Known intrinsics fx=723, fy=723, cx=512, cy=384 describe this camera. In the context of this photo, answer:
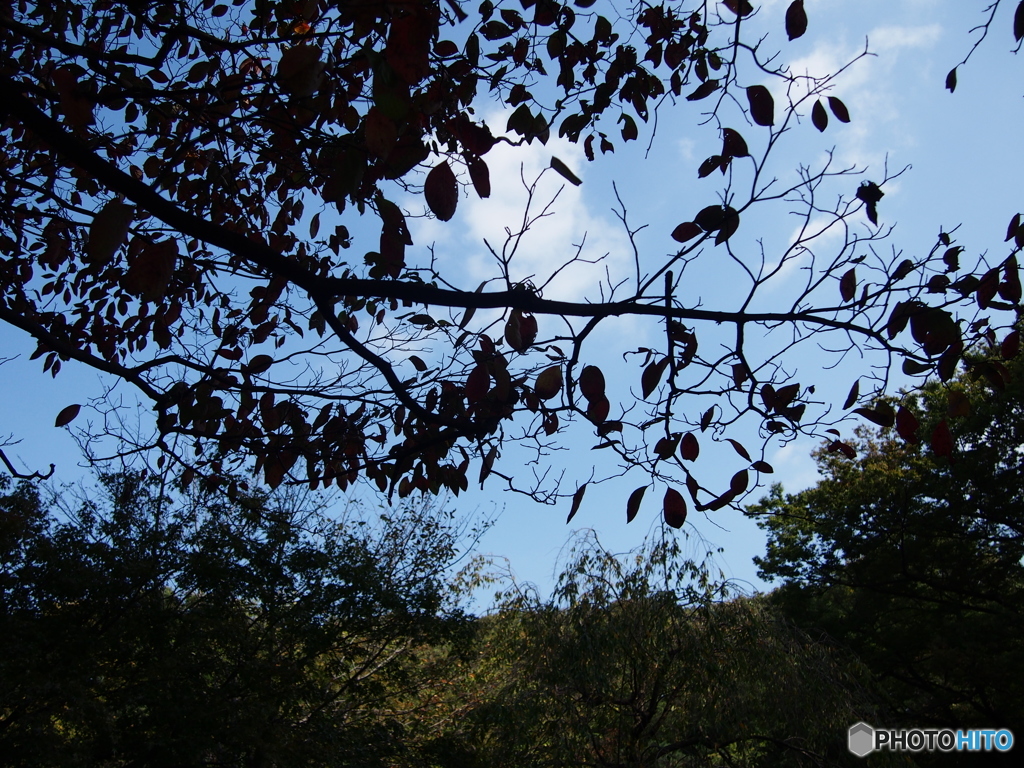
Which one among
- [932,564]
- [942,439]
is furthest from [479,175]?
[932,564]

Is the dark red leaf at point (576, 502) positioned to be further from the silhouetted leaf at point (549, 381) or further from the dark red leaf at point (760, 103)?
the dark red leaf at point (760, 103)

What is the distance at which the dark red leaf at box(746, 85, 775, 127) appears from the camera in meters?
1.58

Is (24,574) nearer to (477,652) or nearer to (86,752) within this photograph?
(86,752)

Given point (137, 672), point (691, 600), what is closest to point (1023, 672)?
point (691, 600)

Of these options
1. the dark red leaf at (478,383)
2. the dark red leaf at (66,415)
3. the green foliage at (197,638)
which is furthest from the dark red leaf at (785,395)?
the green foliage at (197,638)

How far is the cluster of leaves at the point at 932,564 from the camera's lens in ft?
34.8

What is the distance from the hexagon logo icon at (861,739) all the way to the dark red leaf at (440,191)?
6.16 meters

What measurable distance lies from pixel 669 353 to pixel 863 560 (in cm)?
1176

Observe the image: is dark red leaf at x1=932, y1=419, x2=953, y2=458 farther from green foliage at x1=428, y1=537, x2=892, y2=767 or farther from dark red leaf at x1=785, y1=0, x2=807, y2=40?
green foliage at x1=428, y1=537, x2=892, y2=767

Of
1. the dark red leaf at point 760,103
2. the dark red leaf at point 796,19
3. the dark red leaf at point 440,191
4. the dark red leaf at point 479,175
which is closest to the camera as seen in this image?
the dark red leaf at point 440,191

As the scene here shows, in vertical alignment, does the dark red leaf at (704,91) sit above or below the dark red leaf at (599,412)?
above

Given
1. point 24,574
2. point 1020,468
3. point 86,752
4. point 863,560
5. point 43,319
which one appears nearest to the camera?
point 43,319

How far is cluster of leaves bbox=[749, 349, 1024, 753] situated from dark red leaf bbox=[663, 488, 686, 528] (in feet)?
33.2

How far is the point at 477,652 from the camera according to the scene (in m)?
7.66
